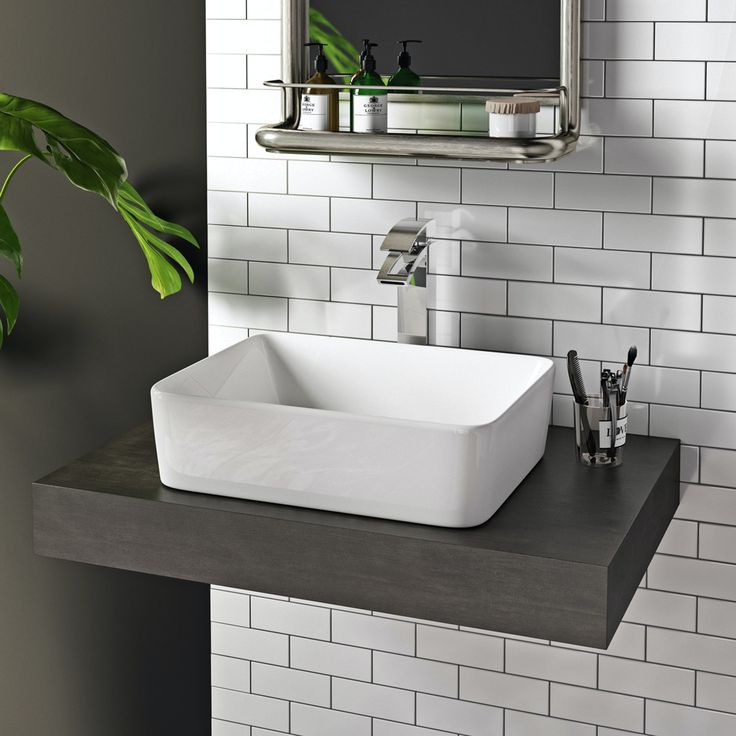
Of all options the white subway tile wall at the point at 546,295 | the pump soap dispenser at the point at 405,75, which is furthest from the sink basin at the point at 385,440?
the pump soap dispenser at the point at 405,75

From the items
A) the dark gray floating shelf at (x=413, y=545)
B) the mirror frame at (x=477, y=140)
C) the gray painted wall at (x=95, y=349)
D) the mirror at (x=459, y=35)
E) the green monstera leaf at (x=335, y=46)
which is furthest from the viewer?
the gray painted wall at (x=95, y=349)

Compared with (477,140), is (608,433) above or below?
below

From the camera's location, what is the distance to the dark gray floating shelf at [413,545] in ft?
5.43

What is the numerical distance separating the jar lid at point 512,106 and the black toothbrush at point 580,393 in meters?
0.42

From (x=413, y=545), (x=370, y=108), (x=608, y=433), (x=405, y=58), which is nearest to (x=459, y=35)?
(x=405, y=58)

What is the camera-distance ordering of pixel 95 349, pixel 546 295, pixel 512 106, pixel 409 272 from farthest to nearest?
pixel 95 349 < pixel 546 295 < pixel 409 272 < pixel 512 106

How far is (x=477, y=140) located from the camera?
1.96 metres

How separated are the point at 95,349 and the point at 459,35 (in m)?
1.13

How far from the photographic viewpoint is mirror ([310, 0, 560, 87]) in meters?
2.07

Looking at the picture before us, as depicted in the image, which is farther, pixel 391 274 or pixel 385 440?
pixel 391 274

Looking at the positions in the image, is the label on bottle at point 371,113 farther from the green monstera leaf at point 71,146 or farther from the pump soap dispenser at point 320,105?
the green monstera leaf at point 71,146

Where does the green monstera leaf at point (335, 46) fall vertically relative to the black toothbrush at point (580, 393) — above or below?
above

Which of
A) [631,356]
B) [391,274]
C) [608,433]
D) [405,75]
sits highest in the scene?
[405,75]

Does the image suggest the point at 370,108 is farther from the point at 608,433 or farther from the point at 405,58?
the point at 608,433
